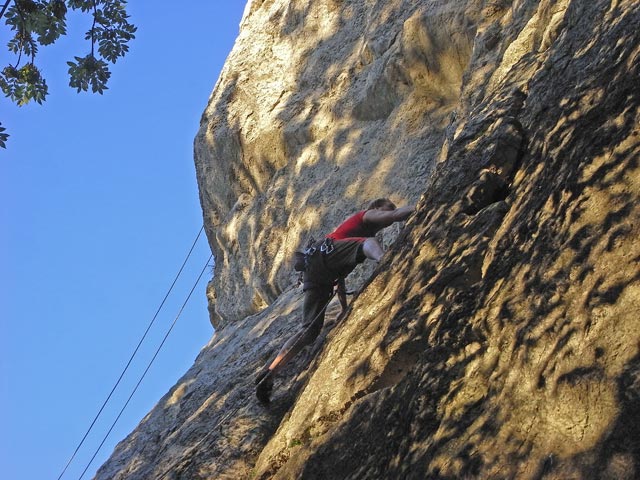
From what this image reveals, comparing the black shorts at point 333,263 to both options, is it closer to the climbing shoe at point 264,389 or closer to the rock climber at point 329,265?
Result: the rock climber at point 329,265

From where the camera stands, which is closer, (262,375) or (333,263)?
(262,375)

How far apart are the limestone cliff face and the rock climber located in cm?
18

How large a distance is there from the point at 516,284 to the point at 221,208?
10409mm

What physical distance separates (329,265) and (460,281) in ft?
8.36

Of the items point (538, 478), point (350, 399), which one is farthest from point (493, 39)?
point (538, 478)

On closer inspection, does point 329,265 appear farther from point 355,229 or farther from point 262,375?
point 262,375

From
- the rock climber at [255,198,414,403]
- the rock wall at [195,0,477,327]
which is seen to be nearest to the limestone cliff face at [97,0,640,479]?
the rock wall at [195,0,477,327]

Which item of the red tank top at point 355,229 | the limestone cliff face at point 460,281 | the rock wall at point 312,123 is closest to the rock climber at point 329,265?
the red tank top at point 355,229

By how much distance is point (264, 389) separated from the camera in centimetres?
767

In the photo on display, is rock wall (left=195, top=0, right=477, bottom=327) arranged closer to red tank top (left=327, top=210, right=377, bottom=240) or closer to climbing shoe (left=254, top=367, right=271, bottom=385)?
red tank top (left=327, top=210, right=377, bottom=240)

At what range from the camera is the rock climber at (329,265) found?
7.77 meters

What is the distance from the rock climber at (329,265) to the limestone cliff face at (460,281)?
0.18 metres

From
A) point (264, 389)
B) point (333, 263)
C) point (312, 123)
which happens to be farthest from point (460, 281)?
point (312, 123)

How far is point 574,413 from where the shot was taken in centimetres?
401
